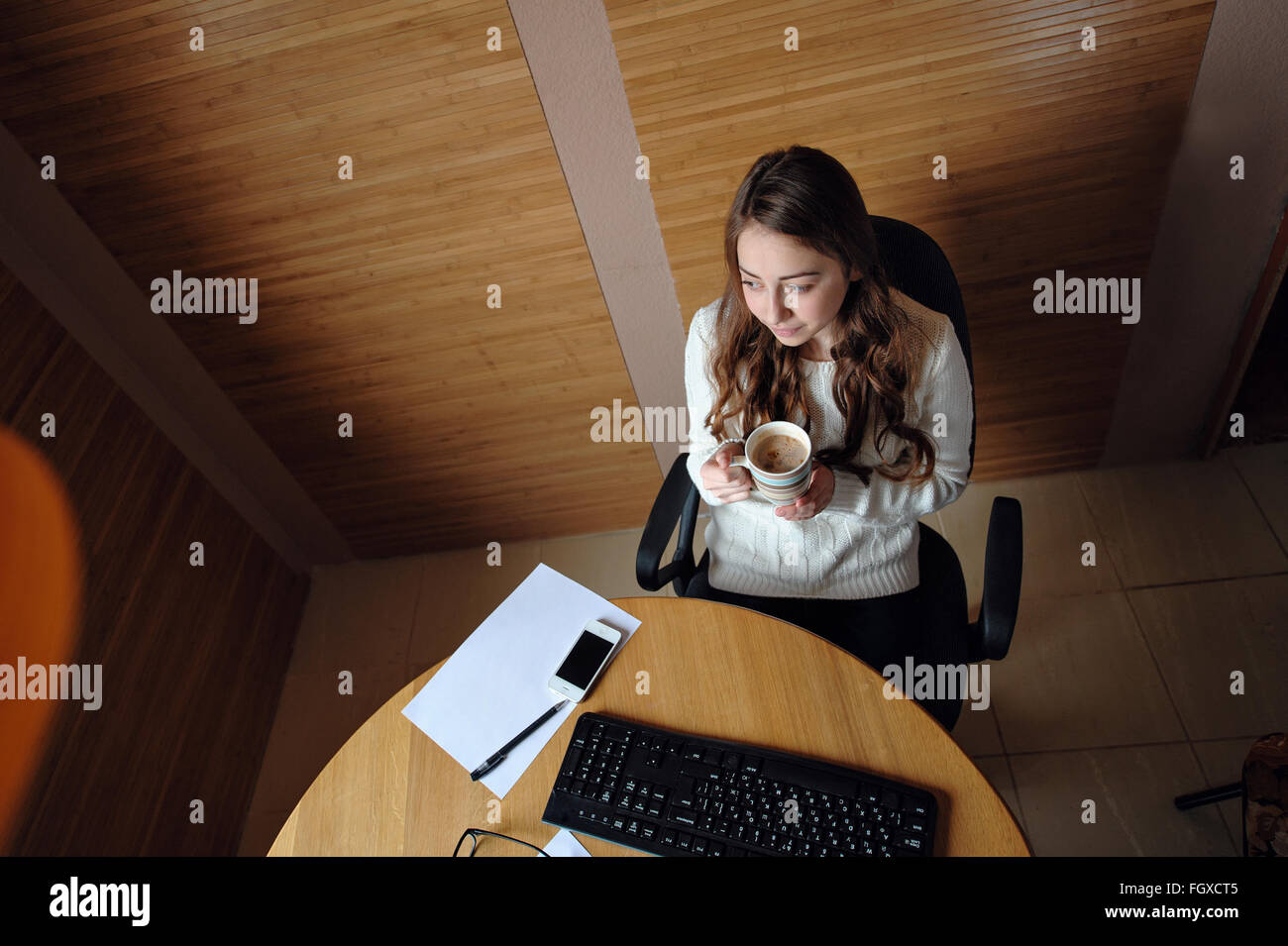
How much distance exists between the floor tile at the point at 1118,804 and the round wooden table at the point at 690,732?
1039 millimetres

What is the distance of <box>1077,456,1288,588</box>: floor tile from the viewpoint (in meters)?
2.46

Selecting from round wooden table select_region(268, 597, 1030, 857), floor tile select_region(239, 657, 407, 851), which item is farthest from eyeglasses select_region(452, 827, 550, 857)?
floor tile select_region(239, 657, 407, 851)

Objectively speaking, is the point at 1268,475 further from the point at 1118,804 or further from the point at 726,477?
the point at 726,477

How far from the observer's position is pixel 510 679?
1.56m

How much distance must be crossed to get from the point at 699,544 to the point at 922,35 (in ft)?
5.52

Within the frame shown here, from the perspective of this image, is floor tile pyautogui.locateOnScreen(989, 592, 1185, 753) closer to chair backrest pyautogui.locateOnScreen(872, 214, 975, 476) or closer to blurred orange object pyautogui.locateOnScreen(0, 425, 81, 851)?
chair backrest pyautogui.locateOnScreen(872, 214, 975, 476)

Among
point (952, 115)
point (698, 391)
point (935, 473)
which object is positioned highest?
point (952, 115)

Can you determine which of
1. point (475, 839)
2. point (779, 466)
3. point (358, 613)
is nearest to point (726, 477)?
point (779, 466)

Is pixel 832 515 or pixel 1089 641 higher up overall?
pixel 832 515

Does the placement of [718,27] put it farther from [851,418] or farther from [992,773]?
[992,773]

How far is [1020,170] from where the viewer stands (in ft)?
6.35

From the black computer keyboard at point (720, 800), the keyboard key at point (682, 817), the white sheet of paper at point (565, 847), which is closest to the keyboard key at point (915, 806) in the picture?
the black computer keyboard at point (720, 800)

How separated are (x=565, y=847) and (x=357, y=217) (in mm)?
1576
